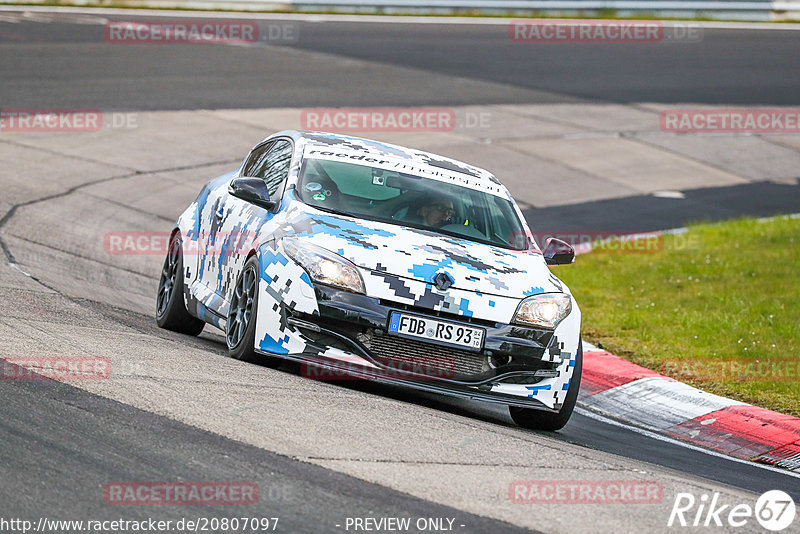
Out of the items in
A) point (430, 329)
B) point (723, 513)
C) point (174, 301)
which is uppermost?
point (430, 329)

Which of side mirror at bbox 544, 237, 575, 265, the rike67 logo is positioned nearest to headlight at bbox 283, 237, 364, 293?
side mirror at bbox 544, 237, 575, 265

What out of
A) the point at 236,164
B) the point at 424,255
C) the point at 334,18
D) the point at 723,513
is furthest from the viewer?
the point at 334,18

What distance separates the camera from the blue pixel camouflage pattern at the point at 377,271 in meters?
7.56

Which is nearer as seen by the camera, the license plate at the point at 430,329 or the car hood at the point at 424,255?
the license plate at the point at 430,329

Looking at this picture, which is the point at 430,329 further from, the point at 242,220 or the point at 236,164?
the point at 236,164

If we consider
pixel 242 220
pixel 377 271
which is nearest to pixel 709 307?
pixel 242 220

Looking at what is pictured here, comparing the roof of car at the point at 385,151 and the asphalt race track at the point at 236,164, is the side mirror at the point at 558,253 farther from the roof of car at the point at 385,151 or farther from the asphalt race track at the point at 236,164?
the asphalt race track at the point at 236,164

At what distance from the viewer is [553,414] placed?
820cm

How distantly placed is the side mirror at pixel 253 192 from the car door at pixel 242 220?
72mm

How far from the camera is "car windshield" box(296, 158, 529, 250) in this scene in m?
8.53

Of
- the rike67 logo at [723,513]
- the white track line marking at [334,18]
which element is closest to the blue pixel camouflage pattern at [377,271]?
the rike67 logo at [723,513]

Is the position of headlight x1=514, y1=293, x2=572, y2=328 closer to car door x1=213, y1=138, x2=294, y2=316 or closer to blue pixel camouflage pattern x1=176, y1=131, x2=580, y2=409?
blue pixel camouflage pattern x1=176, y1=131, x2=580, y2=409

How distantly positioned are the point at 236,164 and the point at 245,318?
34.7 ft

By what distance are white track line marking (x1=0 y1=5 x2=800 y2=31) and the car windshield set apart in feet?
77.4
